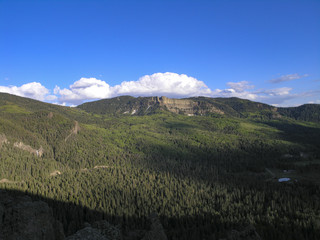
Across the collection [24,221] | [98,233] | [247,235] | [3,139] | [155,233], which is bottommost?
[155,233]

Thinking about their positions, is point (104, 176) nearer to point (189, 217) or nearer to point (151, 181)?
point (151, 181)

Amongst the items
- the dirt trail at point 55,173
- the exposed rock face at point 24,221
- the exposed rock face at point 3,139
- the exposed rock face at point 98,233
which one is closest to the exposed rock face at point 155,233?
the exposed rock face at point 98,233

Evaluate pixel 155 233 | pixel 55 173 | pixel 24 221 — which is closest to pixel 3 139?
pixel 55 173

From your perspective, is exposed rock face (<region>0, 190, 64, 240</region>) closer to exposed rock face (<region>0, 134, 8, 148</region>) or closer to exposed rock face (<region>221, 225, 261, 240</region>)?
exposed rock face (<region>221, 225, 261, 240</region>)

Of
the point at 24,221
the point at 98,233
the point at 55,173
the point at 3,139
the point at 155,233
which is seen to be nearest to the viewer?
the point at 24,221

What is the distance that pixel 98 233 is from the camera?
1388 inches

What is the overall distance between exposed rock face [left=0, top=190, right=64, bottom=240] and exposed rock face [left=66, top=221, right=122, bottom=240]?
4830mm

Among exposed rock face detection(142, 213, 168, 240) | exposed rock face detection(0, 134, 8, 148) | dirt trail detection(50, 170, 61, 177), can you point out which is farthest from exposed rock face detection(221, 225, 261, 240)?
exposed rock face detection(0, 134, 8, 148)

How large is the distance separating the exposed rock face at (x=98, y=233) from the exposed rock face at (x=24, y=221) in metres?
4.83

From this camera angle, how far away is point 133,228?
99.4 meters

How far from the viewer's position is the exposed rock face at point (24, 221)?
29345mm

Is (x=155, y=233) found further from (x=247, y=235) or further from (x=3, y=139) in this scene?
(x=3, y=139)

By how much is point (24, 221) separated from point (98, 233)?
1228cm

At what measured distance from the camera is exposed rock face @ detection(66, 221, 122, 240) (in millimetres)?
32719
